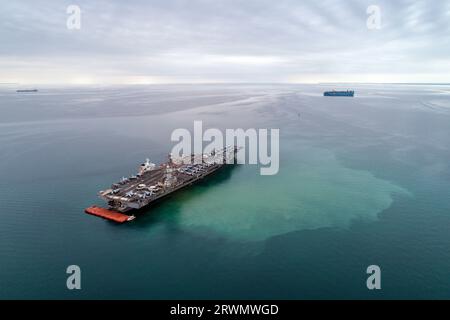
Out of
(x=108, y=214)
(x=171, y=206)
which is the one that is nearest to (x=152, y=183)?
(x=171, y=206)

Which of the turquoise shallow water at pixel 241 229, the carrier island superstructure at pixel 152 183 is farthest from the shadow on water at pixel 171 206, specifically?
the carrier island superstructure at pixel 152 183

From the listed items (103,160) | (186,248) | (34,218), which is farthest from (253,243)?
(103,160)

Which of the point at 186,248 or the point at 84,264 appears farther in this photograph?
the point at 186,248

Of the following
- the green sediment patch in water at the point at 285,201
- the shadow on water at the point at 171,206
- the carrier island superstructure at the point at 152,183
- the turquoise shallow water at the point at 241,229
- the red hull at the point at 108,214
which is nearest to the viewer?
the turquoise shallow water at the point at 241,229

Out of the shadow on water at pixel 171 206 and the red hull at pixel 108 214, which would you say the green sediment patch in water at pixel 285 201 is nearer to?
the shadow on water at pixel 171 206

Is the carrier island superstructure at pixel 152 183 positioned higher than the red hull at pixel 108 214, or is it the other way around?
the carrier island superstructure at pixel 152 183

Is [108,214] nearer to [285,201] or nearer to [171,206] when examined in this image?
[171,206]

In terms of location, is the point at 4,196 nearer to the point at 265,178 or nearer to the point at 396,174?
the point at 265,178
